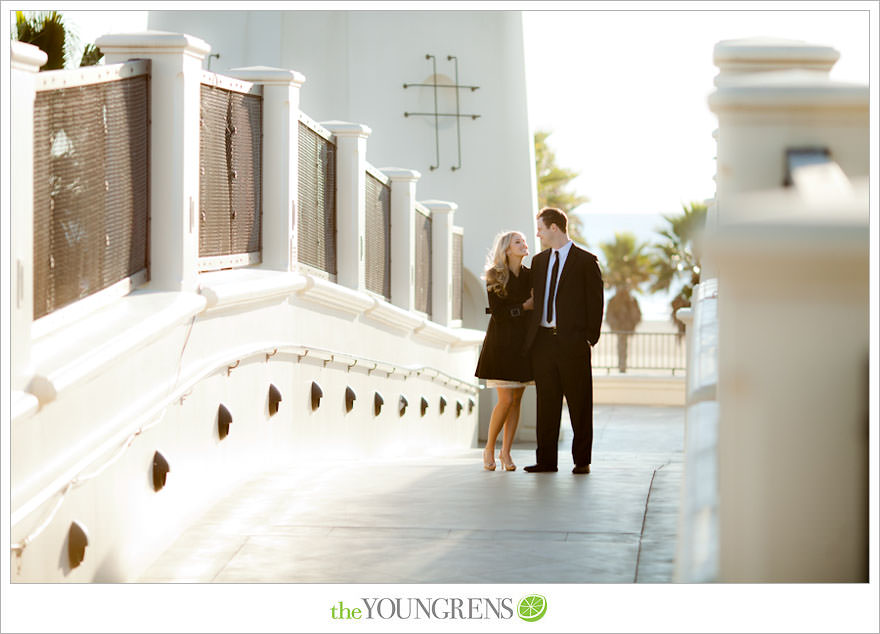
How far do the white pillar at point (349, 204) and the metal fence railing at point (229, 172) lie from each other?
2323 mm

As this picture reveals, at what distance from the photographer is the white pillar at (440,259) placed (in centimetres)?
1739

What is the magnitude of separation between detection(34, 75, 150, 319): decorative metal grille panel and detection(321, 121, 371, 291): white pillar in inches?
179

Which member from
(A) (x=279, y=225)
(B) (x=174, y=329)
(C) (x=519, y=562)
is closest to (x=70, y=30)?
(A) (x=279, y=225)

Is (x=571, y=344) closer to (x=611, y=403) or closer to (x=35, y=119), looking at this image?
(x=35, y=119)

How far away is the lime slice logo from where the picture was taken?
13.2ft

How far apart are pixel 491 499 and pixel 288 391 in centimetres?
199

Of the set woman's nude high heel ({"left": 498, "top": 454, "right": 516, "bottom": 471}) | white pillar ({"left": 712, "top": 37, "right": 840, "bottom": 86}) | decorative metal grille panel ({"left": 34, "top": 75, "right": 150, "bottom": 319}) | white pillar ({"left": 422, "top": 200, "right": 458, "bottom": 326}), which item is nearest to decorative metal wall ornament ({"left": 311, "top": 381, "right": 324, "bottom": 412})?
woman's nude high heel ({"left": 498, "top": 454, "right": 516, "bottom": 471})

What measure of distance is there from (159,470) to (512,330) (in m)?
3.37

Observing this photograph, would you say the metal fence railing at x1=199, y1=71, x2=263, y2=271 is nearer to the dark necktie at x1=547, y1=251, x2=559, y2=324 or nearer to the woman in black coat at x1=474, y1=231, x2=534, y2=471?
the woman in black coat at x1=474, y1=231, x2=534, y2=471

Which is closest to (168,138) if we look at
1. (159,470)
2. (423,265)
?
(159,470)

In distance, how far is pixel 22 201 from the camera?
14.4 feet

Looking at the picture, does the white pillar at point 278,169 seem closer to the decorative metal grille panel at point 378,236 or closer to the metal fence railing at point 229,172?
the metal fence railing at point 229,172

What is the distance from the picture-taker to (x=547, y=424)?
26.2 ft

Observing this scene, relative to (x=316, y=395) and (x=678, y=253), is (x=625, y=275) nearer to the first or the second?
(x=678, y=253)
